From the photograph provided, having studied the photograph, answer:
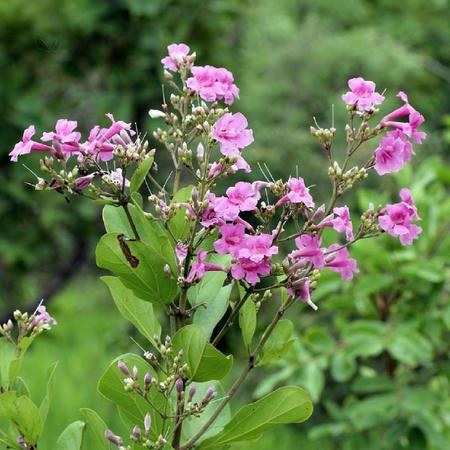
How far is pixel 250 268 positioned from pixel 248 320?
8.0 inches

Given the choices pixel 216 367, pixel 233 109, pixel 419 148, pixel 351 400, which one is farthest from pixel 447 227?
pixel 419 148

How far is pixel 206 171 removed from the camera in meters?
1.42

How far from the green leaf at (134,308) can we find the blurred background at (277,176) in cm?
173

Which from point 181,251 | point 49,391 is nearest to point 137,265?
point 181,251

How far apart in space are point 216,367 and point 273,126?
179 inches

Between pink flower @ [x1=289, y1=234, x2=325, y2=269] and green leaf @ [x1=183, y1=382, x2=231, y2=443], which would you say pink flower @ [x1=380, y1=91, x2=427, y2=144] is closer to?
pink flower @ [x1=289, y1=234, x2=325, y2=269]

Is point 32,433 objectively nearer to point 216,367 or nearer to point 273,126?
point 216,367

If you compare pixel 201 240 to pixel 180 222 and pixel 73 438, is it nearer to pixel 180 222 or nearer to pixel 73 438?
pixel 180 222

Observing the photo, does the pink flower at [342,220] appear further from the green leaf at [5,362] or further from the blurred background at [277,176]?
the blurred background at [277,176]

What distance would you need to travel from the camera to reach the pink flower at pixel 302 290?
1401mm

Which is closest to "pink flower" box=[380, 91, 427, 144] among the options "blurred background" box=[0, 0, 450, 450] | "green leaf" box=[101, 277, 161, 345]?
"green leaf" box=[101, 277, 161, 345]

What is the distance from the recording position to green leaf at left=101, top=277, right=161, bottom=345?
1.53 metres

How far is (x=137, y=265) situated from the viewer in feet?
4.72

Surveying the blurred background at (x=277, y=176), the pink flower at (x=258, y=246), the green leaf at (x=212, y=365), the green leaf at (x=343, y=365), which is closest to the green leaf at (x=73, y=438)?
the green leaf at (x=212, y=365)
